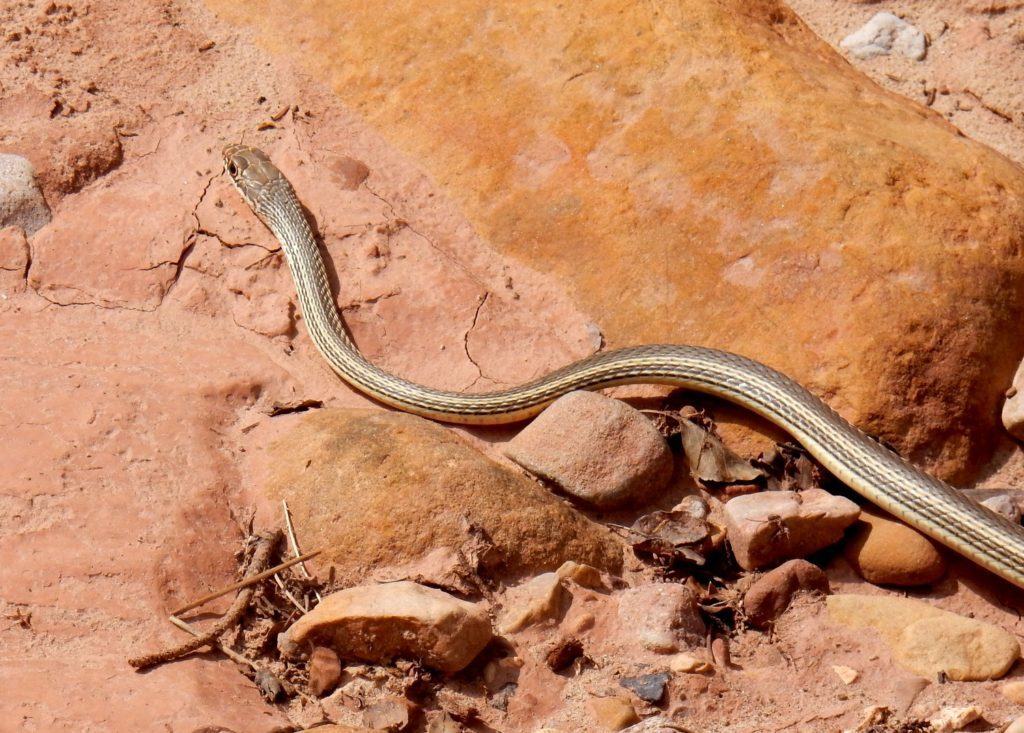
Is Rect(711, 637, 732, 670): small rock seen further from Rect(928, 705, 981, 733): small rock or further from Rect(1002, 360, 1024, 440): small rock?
Rect(1002, 360, 1024, 440): small rock

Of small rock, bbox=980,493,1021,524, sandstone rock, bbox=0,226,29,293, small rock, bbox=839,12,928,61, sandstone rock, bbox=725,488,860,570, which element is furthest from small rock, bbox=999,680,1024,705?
small rock, bbox=839,12,928,61

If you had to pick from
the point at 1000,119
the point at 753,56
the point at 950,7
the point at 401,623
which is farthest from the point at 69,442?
the point at 950,7

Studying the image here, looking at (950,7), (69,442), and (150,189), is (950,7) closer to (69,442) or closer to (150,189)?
(150,189)

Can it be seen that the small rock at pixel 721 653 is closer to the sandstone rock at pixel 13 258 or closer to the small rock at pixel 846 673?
the small rock at pixel 846 673

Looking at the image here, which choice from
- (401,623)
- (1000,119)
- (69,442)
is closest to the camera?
(401,623)

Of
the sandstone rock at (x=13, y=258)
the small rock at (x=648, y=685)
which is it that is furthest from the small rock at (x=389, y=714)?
the sandstone rock at (x=13, y=258)

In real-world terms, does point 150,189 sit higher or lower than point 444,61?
lower

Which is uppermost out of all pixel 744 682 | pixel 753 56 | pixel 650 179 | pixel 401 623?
pixel 753 56
